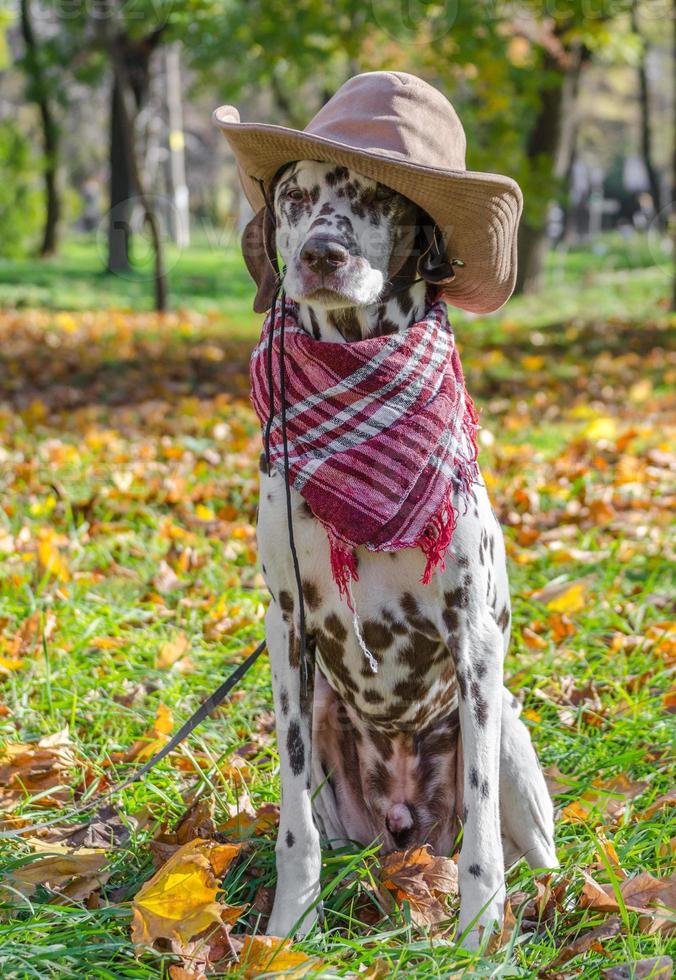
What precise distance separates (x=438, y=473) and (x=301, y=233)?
26.5 inches

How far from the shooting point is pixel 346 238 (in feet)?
8.05

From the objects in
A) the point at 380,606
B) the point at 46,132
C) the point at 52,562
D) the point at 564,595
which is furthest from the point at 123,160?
the point at 380,606

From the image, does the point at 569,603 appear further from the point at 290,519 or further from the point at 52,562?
the point at 52,562

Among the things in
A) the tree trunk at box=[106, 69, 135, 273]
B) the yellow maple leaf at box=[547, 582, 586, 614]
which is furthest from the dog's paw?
the tree trunk at box=[106, 69, 135, 273]

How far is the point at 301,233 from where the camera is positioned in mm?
2527

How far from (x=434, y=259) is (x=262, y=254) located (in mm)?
481

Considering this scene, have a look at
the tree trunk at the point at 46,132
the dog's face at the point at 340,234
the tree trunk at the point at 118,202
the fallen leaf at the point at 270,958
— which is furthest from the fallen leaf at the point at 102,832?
the tree trunk at the point at 46,132

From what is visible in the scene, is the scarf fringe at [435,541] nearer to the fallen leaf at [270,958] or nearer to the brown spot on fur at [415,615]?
the brown spot on fur at [415,615]

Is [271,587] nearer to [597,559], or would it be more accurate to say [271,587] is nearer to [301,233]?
[301,233]

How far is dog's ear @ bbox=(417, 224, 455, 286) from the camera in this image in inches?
102

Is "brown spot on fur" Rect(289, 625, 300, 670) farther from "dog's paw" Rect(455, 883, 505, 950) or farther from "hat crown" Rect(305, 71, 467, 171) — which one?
"hat crown" Rect(305, 71, 467, 171)

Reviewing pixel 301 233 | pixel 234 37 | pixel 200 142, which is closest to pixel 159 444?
pixel 301 233

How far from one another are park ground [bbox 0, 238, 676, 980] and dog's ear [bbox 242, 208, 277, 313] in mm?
1384

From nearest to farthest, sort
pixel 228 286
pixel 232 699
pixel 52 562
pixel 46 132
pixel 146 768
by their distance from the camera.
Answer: pixel 146 768
pixel 232 699
pixel 52 562
pixel 228 286
pixel 46 132
